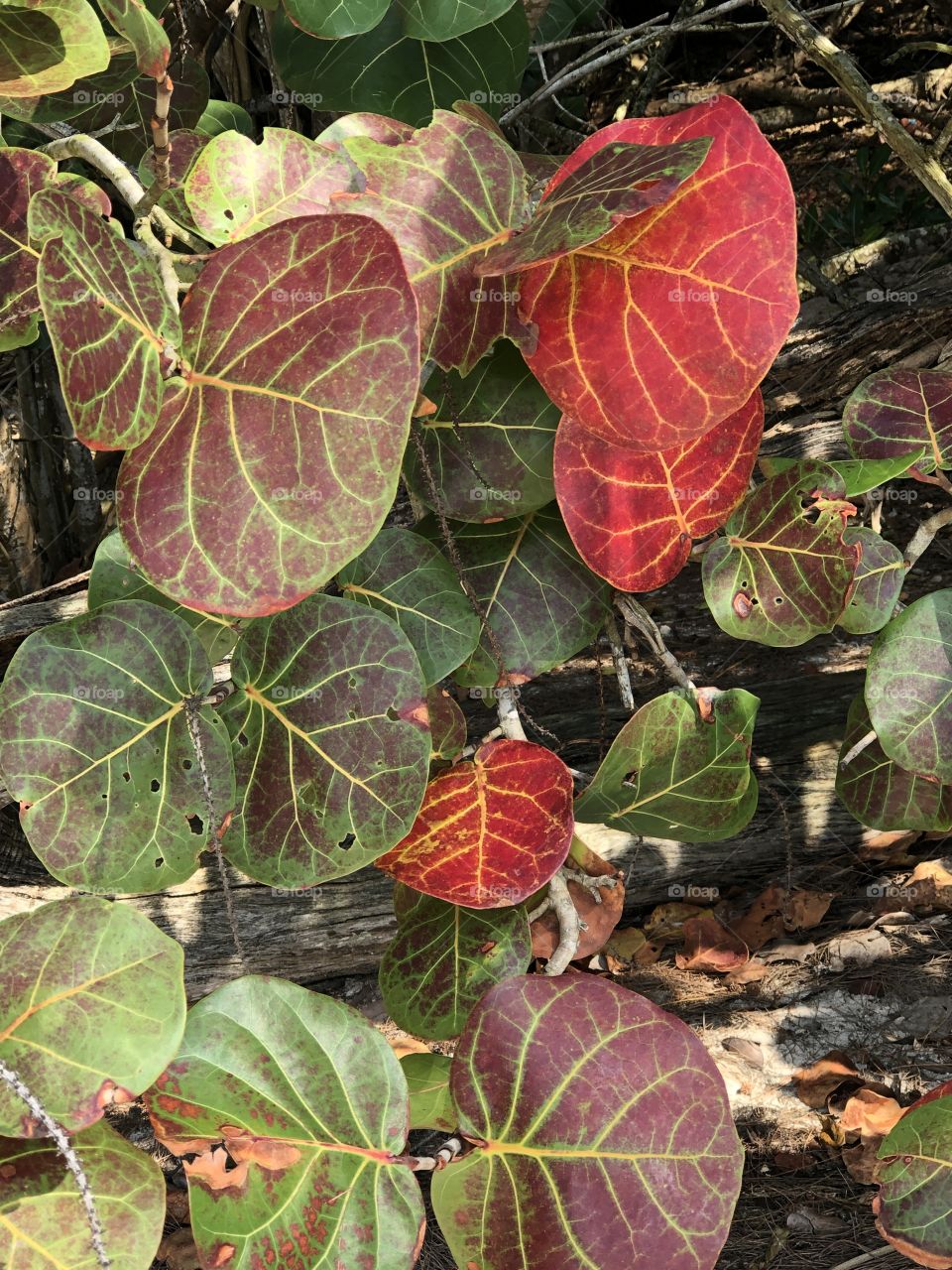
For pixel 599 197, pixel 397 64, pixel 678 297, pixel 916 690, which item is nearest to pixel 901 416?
pixel 916 690

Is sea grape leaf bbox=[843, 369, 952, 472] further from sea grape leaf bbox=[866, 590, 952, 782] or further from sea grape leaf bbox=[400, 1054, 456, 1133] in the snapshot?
sea grape leaf bbox=[400, 1054, 456, 1133]

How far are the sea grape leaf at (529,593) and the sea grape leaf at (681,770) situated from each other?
125 millimetres

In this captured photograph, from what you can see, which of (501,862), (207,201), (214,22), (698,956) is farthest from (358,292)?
(698,956)

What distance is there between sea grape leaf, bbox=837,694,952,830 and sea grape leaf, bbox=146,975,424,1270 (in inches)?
31.1

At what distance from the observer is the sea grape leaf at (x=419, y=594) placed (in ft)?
3.82

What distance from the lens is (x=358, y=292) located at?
0.84 meters

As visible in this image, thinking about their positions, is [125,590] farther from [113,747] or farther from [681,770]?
[681,770]

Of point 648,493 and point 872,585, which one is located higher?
point 648,493

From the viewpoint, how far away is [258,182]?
3.44 feet

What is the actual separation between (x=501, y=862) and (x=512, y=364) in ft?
1.73

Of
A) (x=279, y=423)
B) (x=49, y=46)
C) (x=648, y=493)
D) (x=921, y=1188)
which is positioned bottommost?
(x=921, y=1188)

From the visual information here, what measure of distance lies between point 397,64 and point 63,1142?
1.30m

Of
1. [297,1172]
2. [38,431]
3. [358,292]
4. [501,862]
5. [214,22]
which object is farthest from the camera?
[38,431]

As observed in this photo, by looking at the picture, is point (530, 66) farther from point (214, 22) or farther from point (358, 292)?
point (358, 292)
